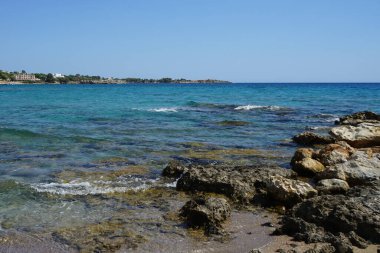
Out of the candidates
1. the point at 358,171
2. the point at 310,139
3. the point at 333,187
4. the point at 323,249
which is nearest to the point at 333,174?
the point at 358,171

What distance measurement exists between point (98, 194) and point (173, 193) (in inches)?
70.4

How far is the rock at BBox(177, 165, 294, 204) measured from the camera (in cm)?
980

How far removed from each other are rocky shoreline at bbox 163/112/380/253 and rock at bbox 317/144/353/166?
0.05 ft

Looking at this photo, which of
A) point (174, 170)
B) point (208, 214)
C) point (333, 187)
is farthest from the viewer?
point (174, 170)

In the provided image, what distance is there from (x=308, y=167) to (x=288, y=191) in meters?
3.17

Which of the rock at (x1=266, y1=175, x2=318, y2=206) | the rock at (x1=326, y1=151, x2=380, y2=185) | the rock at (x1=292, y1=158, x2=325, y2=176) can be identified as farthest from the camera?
the rock at (x1=292, y1=158, x2=325, y2=176)

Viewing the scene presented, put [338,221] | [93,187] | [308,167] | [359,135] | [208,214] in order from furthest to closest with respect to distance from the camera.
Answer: [359,135]
[308,167]
[93,187]
[208,214]
[338,221]

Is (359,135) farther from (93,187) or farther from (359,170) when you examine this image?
(93,187)

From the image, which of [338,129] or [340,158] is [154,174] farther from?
[338,129]

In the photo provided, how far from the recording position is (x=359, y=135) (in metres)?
17.1

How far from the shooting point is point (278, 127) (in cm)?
2489

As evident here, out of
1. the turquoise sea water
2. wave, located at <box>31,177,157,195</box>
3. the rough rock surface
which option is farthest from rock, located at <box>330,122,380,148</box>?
wave, located at <box>31,177,157,195</box>

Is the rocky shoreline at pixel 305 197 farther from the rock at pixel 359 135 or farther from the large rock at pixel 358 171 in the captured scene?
the rock at pixel 359 135

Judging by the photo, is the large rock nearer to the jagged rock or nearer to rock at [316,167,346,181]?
rock at [316,167,346,181]
